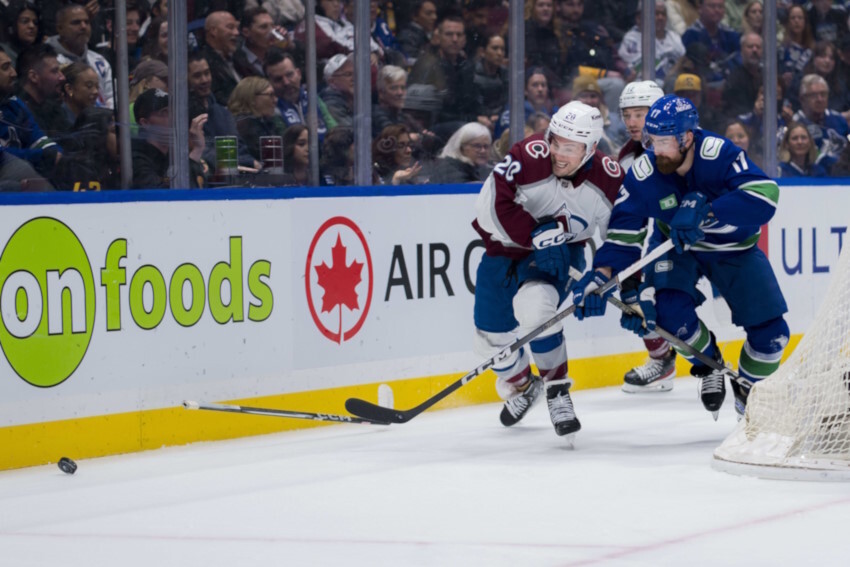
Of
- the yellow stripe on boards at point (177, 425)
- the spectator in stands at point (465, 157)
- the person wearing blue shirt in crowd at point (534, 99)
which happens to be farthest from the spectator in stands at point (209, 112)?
the person wearing blue shirt in crowd at point (534, 99)

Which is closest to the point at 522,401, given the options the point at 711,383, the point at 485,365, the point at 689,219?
the point at 485,365

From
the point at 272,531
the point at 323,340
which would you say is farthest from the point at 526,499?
the point at 323,340

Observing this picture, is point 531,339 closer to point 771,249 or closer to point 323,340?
point 323,340

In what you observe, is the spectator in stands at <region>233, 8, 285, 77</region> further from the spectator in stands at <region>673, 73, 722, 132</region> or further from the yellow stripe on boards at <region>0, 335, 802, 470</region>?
the spectator in stands at <region>673, 73, 722, 132</region>

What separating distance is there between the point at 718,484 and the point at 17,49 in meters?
2.41

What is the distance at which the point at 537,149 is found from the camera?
461 centimetres

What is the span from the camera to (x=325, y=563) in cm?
304

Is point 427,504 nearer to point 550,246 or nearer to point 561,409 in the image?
point 561,409

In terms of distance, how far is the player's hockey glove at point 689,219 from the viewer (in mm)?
4379

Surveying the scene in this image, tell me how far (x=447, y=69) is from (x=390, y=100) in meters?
0.33

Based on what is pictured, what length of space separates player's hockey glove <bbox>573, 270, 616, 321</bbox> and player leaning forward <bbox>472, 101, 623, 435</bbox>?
0.10 meters

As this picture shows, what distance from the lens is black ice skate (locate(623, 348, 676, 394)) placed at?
19.2 feet

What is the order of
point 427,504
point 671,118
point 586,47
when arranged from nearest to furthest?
point 427,504 < point 671,118 < point 586,47

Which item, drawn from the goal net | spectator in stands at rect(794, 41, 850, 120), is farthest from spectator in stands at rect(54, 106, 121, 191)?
spectator in stands at rect(794, 41, 850, 120)
